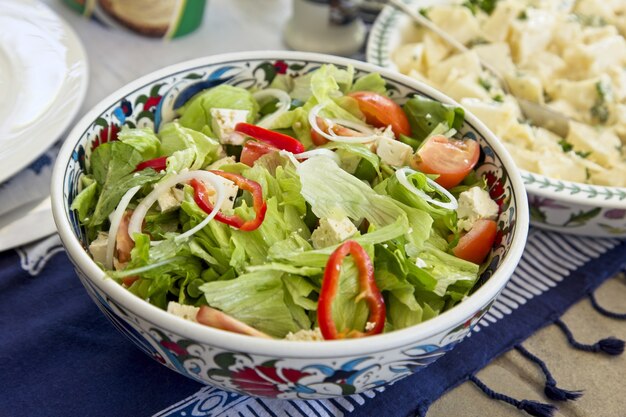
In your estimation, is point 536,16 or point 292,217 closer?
point 292,217

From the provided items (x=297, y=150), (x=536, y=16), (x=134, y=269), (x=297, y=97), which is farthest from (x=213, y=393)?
(x=536, y=16)

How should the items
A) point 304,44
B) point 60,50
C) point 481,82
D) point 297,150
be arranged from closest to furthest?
point 297,150
point 60,50
point 481,82
point 304,44

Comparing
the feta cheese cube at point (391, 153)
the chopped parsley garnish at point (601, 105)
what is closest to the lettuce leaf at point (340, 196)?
the feta cheese cube at point (391, 153)

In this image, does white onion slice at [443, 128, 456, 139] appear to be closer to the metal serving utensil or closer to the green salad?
the green salad

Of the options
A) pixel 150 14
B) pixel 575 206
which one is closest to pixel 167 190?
pixel 575 206

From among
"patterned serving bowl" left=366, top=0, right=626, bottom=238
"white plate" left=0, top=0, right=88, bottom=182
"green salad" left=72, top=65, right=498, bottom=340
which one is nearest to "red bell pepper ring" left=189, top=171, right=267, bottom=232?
"green salad" left=72, top=65, right=498, bottom=340

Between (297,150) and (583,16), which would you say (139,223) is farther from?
(583,16)

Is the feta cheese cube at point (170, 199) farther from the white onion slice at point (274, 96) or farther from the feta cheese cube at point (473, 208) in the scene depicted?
the feta cheese cube at point (473, 208)
